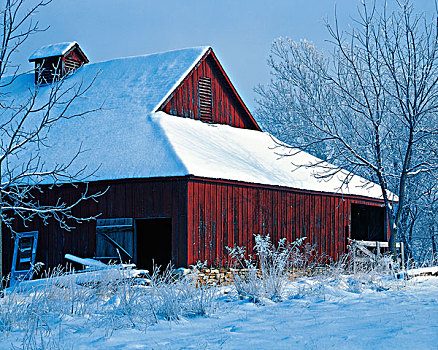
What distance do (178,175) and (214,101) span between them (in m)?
6.68

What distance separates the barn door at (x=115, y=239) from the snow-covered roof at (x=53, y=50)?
340 inches

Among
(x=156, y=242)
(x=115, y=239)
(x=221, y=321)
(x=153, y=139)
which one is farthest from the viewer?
(x=156, y=242)

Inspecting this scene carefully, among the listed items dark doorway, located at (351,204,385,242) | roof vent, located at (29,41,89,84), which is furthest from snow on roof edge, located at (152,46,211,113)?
dark doorway, located at (351,204,385,242)

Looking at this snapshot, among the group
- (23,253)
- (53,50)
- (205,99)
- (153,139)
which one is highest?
(53,50)

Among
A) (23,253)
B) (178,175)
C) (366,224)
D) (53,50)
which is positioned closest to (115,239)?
(178,175)

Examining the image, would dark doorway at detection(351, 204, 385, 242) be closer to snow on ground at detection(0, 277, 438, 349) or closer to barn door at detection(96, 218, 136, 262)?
barn door at detection(96, 218, 136, 262)

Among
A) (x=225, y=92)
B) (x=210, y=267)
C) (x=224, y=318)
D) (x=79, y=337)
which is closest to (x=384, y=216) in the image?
(x=225, y=92)

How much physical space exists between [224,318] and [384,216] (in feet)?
50.0

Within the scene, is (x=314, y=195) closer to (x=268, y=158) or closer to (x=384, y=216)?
(x=268, y=158)

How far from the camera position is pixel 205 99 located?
2055cm

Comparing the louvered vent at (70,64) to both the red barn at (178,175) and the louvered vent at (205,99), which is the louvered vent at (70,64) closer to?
the red barn at (178,175)

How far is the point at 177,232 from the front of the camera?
15.1 metres

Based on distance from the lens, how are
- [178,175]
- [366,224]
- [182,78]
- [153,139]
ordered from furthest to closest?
[366,224], [182,78], [153,139], [178,175]

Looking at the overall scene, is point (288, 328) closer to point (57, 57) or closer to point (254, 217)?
point (254, 217)
